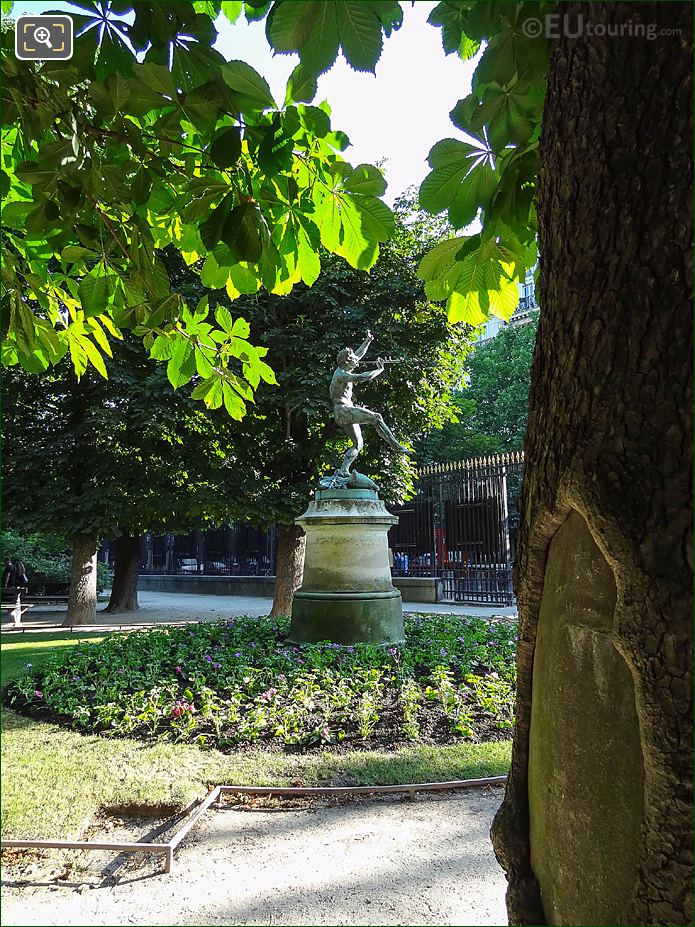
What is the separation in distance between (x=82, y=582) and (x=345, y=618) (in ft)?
24.8

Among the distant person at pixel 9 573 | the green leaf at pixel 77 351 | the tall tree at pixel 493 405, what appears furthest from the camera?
the tall tree at pixel 493 405

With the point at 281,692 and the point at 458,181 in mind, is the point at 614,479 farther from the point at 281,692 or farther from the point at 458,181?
the point at 281,692

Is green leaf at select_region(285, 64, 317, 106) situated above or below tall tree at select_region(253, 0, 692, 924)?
above

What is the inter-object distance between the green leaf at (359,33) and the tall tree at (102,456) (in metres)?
11.0

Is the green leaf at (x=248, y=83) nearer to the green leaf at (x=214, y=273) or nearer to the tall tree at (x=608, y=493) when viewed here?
the tall tree at (x=608, y=493)

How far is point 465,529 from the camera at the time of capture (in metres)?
17.3

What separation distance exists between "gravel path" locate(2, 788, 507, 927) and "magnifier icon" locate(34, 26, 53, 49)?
273 centimetres

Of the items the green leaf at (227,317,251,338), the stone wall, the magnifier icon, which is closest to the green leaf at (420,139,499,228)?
the green leaf at (227,317,251,338)

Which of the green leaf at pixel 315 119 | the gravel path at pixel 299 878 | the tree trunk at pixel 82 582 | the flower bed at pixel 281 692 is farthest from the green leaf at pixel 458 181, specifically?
the tree trunk at pixel 82 582

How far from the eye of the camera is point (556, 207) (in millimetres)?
1336

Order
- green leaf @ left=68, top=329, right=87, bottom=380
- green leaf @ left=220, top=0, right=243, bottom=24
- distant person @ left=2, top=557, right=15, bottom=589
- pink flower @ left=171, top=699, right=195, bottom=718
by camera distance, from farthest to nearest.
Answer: distant person @ left=2, top=557, right=15, bottom=589 → pink flower @ left=171, top=699, right=195, bottom=718 → green leaf @ left=68, top=329, right=87, bottom=380 → green leaf @ left=220, top=0, right=243, bottom=24

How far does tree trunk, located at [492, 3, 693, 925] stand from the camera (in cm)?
110

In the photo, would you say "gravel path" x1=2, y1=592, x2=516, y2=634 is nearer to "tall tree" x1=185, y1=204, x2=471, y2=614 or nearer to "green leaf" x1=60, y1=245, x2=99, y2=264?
"tall tree" x1=185, y1=204, x2=471, y2=614

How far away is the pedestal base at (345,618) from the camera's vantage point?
8.14 metres
